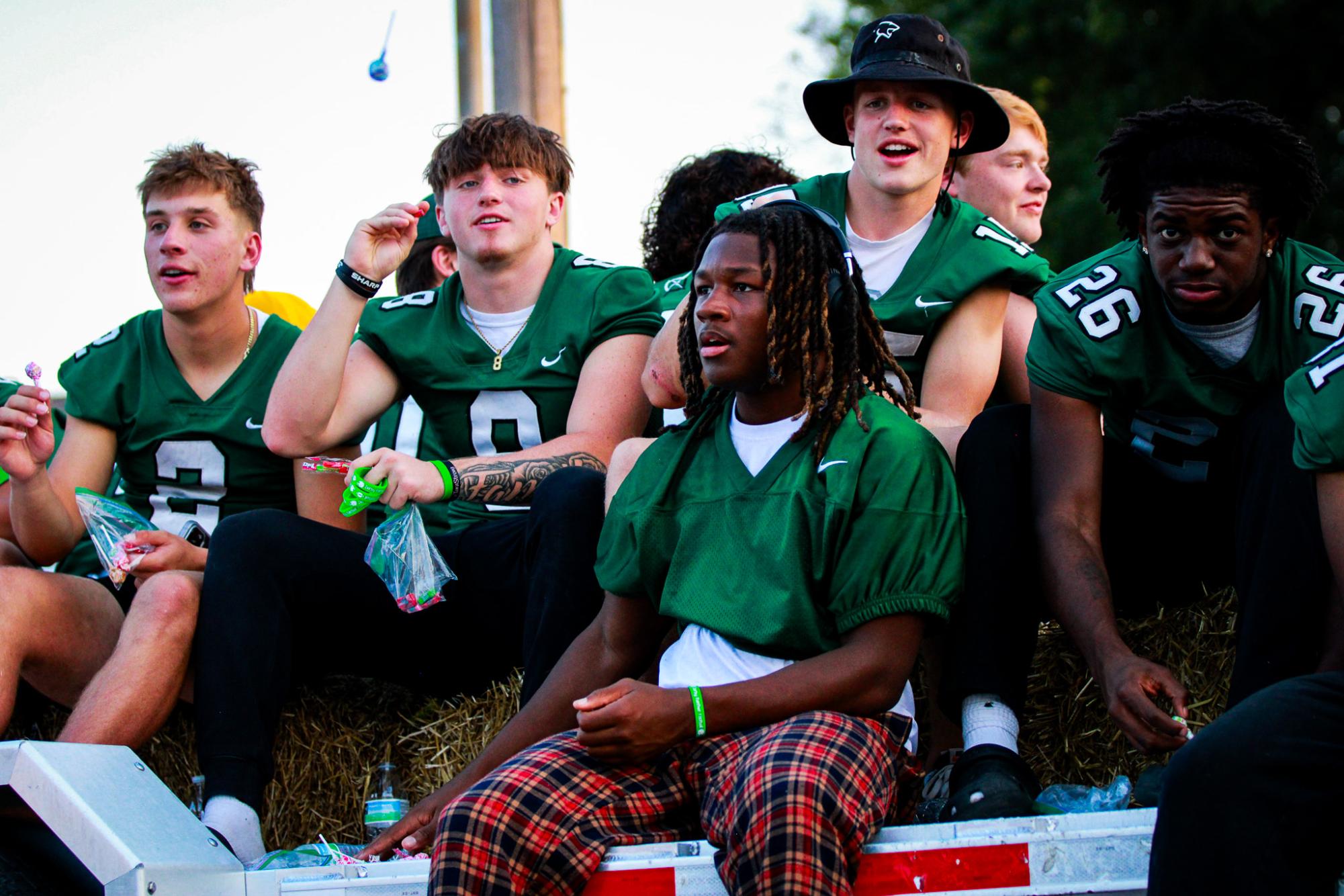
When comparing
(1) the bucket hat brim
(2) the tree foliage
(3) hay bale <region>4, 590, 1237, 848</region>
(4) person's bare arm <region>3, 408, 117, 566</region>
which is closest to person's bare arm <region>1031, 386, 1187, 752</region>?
(3) hay bale <region>4, 590, 1237, 848</region>

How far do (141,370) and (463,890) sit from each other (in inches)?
103

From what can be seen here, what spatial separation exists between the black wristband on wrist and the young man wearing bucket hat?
2.79ft

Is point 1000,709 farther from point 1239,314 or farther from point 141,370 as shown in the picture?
point 141,370

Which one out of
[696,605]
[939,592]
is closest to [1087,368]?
[939,592]

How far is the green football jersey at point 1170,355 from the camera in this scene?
3.26m

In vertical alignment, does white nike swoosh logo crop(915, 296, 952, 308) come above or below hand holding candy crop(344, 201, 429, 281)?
below

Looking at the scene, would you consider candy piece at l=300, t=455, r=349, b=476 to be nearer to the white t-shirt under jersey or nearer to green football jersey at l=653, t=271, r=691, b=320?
green football jersey at l=653, t=271, r=691, b=320

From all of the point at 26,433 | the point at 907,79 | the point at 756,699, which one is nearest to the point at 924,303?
the point at 907,79

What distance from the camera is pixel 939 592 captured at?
2.91 metres

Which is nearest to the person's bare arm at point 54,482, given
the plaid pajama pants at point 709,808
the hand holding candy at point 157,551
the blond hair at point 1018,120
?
the hand holding candy at point 157,551

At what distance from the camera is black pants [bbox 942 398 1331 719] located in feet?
8.98

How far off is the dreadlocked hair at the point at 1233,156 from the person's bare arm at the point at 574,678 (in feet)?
4.71

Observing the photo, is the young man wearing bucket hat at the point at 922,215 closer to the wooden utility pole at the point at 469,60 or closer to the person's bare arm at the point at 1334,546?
the person's bare arm at the point at 1334,546

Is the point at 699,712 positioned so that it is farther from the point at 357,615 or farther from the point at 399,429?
the point at 399,429
